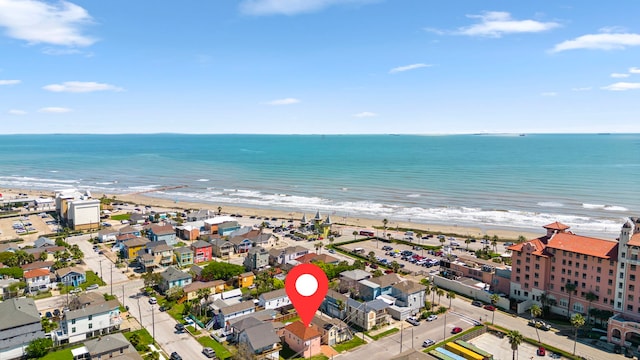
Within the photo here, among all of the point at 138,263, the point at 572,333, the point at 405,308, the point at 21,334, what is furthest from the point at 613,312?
the point at 138,263

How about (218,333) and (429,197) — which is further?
(429,197)

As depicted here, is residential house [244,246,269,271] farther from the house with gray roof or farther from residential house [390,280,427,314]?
the house with gray roof

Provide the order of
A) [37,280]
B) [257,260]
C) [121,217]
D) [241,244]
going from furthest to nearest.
→ [121,217] < [241,244] < [257,260] < [37,280]

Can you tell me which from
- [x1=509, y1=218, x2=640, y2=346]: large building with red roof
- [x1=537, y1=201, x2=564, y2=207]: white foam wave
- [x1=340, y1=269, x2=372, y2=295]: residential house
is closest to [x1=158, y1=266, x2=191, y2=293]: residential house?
[x1=340, y1=269, x2=372, y2=295]: residential house

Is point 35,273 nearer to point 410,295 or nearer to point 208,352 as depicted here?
point 208,352

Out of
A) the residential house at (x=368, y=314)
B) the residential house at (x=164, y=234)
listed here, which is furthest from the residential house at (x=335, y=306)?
the residential house at (x=164, y=234)

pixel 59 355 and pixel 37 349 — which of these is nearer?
pixel 37 349

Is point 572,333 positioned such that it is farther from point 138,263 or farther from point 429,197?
point 429,197

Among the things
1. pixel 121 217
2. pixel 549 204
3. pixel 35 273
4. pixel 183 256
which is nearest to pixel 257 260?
pixel 183 256
